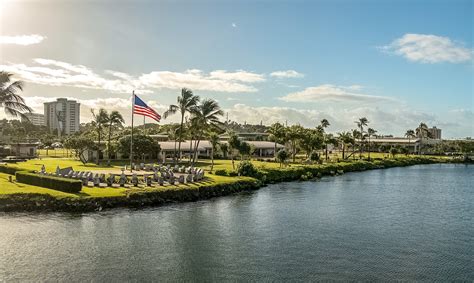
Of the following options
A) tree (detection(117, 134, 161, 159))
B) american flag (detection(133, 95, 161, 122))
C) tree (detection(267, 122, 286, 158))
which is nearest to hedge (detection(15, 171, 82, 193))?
american flag (detection(133, 95, 161, 122))

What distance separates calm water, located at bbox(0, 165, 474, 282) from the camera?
80.5ft

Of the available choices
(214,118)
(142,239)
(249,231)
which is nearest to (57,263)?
(142,239)

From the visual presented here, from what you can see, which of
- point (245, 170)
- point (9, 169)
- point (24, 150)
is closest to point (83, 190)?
point (9, 169)

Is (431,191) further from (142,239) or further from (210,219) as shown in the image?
(142,239)

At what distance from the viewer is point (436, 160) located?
145625mm

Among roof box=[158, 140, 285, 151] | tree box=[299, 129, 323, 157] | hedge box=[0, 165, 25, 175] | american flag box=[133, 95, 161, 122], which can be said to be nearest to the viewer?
hedge box=[0, 165, 25, 175]

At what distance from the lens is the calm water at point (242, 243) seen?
24.5m

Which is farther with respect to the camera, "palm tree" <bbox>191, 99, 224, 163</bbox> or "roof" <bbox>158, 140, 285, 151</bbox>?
"roof" <bbox>158, 140, 285, 151</bbox>

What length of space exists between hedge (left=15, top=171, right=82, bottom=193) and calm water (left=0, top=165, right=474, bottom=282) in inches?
219

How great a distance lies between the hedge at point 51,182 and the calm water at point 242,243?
5.55 meters

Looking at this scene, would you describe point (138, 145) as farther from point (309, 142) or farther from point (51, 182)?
point (309, 142)

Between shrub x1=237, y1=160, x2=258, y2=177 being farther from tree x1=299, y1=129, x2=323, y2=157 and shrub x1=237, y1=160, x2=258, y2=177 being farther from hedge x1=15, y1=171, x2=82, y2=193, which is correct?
tree x1=299, y1=129, x2=323, y2=157

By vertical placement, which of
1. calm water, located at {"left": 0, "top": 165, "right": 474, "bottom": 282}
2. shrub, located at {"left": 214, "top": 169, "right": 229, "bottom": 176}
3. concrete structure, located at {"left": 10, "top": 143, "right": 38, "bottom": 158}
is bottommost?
calm water, located at {"left": 0, "top": 165, "right": 474, "bottom": 282}

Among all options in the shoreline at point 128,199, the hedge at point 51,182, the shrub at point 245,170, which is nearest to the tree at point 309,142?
the shoreline at point 128,199
